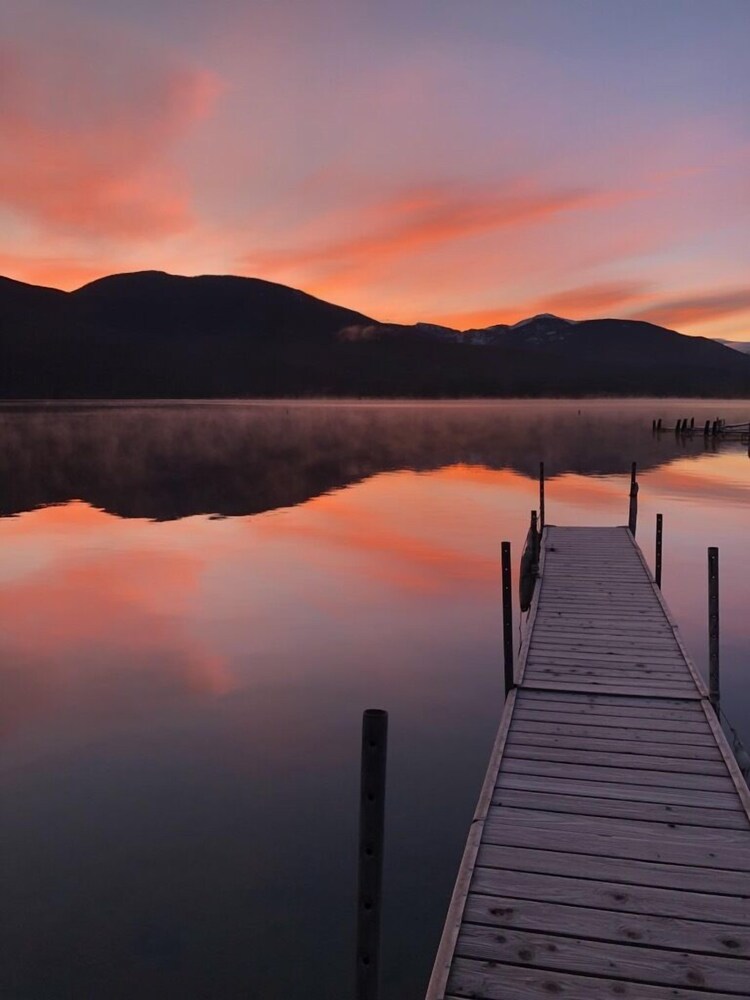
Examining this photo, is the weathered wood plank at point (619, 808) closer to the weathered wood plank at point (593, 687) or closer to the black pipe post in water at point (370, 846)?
the black pipe post in water at point (370, 846)

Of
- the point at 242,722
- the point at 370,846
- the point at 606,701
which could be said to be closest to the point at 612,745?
the point at 606,701

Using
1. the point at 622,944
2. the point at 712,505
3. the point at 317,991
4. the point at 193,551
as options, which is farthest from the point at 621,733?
the point at 712,505

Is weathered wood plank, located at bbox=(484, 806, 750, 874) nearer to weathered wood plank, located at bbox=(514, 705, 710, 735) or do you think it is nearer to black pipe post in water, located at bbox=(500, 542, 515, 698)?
weathered wood plank, located at bbox=(514, 705, 710, 735)

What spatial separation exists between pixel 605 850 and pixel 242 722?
5.90 meters

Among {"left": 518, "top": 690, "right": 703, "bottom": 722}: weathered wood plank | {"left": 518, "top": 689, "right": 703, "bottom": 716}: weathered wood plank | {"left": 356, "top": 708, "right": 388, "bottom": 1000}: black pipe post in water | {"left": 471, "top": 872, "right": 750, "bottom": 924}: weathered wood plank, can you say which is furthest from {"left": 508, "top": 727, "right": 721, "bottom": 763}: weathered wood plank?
{"left": 356, "top": 708, "right": 388, "bottom": 1000}: black pipe post in water

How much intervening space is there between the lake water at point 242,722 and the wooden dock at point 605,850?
42.8 inches

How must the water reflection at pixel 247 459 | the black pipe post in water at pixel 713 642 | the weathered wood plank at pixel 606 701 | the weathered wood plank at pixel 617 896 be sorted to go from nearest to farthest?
the weathered wood plank at pixel 617 896
the weathered wood plank at pixel 606 701
the black pipe post in water at pixel 713 642
the water reflection at pixel 247 459

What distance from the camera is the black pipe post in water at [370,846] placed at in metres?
4.35

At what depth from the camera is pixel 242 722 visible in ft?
35.1

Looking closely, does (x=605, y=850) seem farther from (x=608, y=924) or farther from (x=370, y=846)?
(x=370, y=846)

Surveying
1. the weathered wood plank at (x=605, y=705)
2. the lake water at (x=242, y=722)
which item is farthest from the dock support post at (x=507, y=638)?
the lake water at (x=242, y=722)

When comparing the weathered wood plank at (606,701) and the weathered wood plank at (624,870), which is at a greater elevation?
the weathered wood plank at (624,870)

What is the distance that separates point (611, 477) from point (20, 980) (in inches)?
1707

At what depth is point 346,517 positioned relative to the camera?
1190 inches
